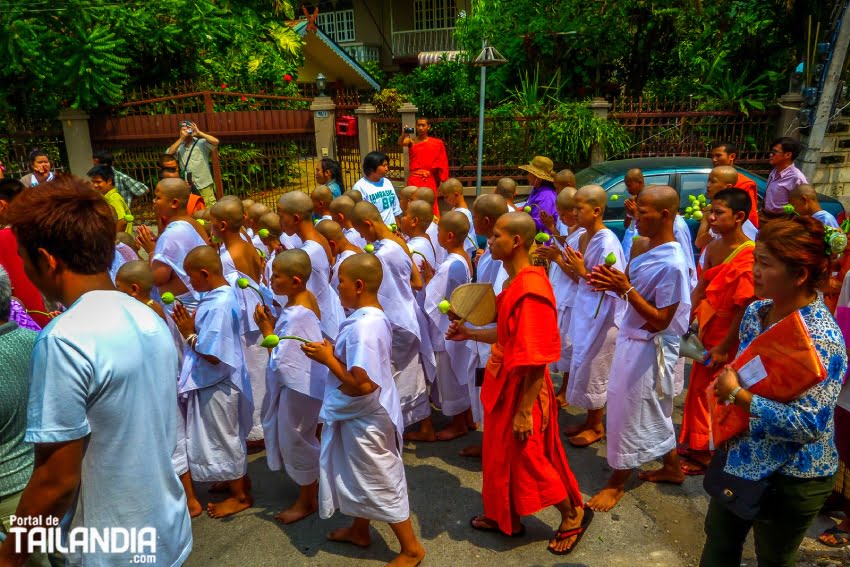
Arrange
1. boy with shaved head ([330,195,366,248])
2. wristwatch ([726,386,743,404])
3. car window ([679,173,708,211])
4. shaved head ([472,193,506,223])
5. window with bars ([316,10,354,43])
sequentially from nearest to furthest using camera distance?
wristwatch ([726,386,743,404]) < shaved head ([472,193,506,223]) < boy with shaved head ([330,195,366,248]) < car window ([679,173,708,211]) < window with bars ([316,10,354,43])

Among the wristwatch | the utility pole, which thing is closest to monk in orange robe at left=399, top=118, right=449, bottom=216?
the wristwatch

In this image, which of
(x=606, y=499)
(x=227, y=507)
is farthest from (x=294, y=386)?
(x=606, y=499)

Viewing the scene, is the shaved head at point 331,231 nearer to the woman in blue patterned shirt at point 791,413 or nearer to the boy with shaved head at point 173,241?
the boy with shaved head at point 173,241

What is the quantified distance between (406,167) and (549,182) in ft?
16.4

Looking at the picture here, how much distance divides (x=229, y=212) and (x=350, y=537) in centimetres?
228

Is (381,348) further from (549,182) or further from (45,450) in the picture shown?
(549,182)

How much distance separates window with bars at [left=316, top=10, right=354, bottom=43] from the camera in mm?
24250

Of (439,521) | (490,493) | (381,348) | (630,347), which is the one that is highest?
(381,348)

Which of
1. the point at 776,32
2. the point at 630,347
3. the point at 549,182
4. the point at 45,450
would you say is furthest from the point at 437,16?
the point at 45,450

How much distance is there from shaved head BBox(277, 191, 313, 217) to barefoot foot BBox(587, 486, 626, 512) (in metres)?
2.76

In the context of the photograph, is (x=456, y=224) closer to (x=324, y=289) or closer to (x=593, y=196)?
(x=593, y=196)

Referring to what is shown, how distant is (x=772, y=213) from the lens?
22.0 feet

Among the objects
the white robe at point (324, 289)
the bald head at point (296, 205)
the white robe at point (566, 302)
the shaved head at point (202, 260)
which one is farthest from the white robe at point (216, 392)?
the white robe at point (566, 302)

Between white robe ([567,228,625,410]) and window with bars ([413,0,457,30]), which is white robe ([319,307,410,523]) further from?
window with bars ([413,0,457,30])
